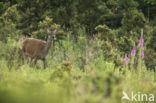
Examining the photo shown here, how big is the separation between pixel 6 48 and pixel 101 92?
26.5 ft

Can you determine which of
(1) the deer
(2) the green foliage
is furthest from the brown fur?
(2) the green foliage

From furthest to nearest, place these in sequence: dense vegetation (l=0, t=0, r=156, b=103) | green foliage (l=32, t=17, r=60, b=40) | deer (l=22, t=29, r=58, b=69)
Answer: green foliage (l=32, t=17, r=60, b=40) < deer (l=22, t=29, r=58, b=69) < dense vegetation (l=0, t=0, r=156, b=103)

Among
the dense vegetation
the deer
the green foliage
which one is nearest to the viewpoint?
the dense vegetation

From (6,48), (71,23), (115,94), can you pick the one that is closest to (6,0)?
(71,23)

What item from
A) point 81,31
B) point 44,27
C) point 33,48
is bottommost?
point 33,48

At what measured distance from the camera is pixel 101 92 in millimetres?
1671

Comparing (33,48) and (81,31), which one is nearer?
(33,48)

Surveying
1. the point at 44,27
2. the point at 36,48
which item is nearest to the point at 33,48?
the point at 36,48

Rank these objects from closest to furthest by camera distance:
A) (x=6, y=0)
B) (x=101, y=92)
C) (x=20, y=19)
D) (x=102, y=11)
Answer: (x=101, y=92) → (x=20, y=19) → (x=102, y=11) → (x=6, y=0)

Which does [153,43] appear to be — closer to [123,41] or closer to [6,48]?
[123,41]

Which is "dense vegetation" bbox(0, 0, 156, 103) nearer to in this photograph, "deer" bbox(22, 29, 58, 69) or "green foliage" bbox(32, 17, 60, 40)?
"green foliage" bbox(32, 17, 60, 40)

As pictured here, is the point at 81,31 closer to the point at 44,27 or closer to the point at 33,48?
the point at 44,27

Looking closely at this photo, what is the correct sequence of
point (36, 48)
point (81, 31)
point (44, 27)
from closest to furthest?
point (36, 48)
point (44, 27)
point (81, 31)

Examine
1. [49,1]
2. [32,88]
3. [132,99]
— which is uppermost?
[49,1]
